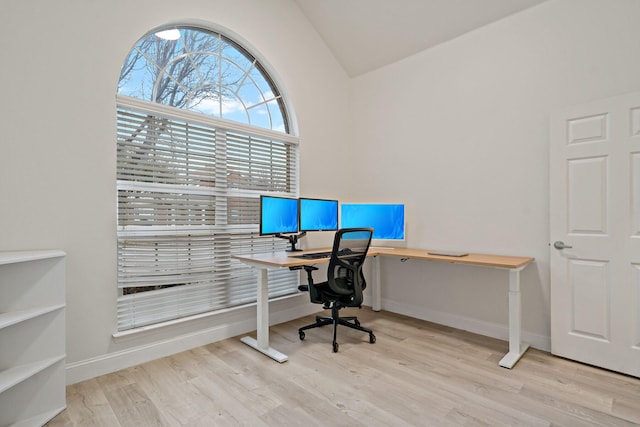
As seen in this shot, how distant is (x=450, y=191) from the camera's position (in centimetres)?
344

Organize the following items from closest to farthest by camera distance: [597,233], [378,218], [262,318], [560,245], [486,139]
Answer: [597,233]
[560,245]
[262,318]
[486,139]
[378,218]

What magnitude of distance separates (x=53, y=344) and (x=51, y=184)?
40.5 inches

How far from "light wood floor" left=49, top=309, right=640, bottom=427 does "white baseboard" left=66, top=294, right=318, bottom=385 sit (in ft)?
0.25

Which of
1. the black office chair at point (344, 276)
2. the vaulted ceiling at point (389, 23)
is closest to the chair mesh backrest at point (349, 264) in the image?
the black office chair at point (344, 276)

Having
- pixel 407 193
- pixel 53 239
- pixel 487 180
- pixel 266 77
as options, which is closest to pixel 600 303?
pixel 487 180

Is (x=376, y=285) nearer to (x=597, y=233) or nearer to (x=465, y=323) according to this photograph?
(x=465, y=323)

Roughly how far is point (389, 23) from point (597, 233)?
9.06 feet

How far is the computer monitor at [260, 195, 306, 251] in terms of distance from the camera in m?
3.08

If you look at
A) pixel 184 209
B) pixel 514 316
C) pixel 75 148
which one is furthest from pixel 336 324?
pixel 75 148

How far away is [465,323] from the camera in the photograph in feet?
10.9

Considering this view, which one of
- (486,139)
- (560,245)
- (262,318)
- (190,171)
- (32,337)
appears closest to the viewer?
(32,337)

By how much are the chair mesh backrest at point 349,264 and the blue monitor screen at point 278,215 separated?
65cm

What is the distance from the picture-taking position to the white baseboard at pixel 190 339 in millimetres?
2365

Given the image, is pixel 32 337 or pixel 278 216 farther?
pixel 278 216
